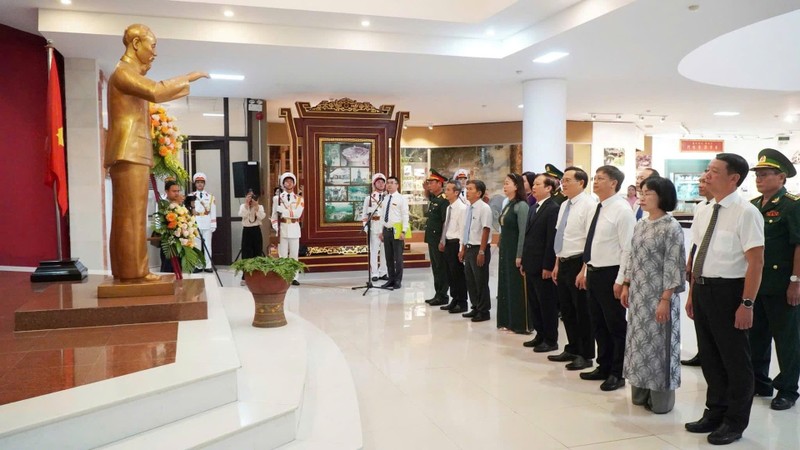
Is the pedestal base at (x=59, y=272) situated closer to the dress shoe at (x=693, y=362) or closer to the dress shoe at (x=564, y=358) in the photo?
the dress shoe at (x=564, y=358)

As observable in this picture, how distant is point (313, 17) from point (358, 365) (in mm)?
4132

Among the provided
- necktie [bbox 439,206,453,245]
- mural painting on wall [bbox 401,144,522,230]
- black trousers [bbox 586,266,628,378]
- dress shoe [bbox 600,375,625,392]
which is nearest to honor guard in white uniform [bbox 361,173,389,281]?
necktie [bbox 439,206,453,245]

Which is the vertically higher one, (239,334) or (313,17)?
(313,17)

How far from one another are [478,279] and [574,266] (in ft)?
5.97

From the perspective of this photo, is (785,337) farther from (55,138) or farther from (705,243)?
(55,138)

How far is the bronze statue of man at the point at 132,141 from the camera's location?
13.1 feet

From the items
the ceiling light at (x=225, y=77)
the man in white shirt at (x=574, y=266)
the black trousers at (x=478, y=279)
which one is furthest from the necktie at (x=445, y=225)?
the ceiling light at (x=225, y=77)

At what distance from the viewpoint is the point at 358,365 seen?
4582 millimetres

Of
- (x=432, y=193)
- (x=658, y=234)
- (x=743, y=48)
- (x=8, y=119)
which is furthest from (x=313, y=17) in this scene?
(x=743, y=48)

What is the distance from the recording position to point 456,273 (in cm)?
674

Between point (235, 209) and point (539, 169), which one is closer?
point (539, 169)

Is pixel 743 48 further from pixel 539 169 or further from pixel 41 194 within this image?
pixel 41 194

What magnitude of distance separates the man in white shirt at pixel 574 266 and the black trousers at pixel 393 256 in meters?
3.88

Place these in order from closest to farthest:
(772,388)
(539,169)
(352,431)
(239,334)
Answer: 1. (352,431)
2. (772,388)
3. (239,334)
4. (539,169)
